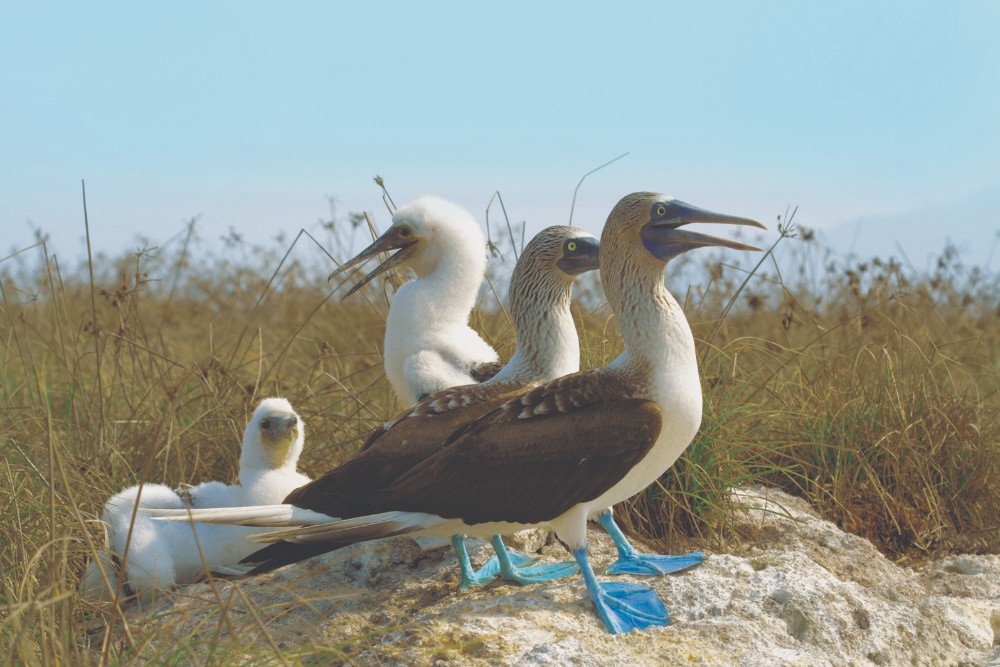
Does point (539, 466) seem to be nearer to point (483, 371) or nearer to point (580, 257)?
point (580, 257)

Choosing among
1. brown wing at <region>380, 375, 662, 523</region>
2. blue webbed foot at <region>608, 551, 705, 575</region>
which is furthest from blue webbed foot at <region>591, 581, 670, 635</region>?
brown wing at <region>380, 375, 662, 523</region>

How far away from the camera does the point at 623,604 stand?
388cm

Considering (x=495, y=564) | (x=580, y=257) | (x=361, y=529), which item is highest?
(x=580, y=257)

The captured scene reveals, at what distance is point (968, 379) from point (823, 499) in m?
1.90

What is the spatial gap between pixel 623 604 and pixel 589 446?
2.09 feet

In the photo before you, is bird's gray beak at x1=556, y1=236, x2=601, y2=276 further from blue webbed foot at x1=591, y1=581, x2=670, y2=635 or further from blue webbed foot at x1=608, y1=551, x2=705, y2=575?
blue webbed foot at x1=591, y1=581, x2=670, y2=635

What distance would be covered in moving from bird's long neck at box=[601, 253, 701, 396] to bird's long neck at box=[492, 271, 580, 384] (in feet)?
2.09

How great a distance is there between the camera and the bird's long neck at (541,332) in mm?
4590

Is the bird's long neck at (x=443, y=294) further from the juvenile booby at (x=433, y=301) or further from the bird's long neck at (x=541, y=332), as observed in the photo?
the bird's long neck at (x=541, y=332)

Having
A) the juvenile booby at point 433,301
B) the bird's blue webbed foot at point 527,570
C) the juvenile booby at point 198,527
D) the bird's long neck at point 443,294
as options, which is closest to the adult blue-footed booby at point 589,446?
the bird's blue webbed foot at point 527,570

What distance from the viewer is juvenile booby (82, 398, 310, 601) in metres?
4.53

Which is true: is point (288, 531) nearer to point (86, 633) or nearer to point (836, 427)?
point (86, 633)

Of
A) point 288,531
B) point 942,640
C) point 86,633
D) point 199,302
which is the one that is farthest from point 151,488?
point 199,302

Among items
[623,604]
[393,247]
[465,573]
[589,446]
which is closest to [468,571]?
[465,573]
